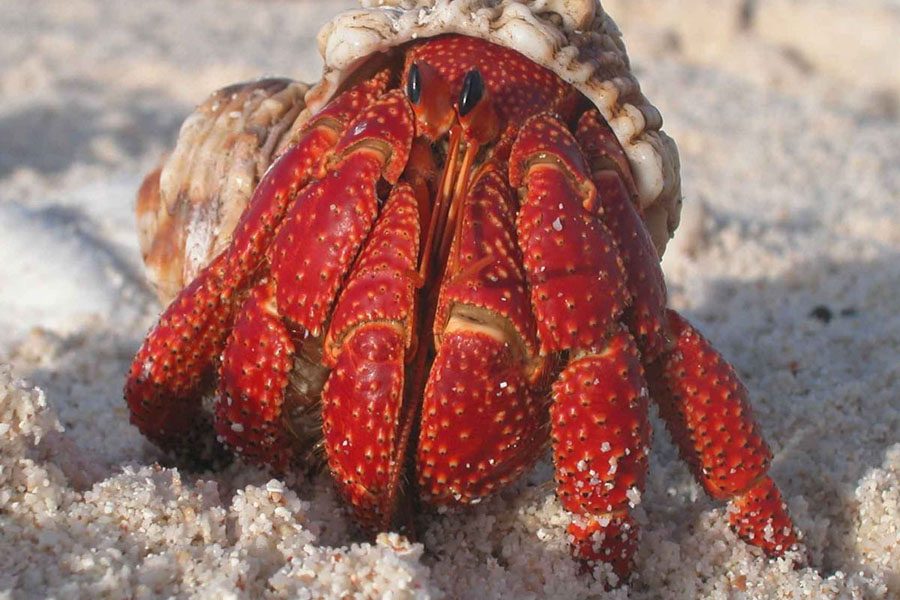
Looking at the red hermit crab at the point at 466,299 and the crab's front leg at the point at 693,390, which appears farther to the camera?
the crab's front leg at the point at 693,390

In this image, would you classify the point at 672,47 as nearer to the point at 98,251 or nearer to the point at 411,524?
the point at 98,251

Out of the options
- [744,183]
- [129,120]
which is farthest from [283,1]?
[744,183]

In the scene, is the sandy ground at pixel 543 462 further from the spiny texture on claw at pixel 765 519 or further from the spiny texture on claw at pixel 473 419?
the spiny texture on claw at pixel 473 419

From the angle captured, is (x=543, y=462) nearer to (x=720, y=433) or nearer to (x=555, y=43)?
(x=720, y=433)

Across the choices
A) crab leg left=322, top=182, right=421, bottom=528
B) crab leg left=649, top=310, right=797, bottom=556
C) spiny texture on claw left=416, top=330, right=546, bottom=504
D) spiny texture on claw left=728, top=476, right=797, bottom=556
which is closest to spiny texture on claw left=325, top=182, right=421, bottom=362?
crab leg left=322, top=182, right=421, bottom=528

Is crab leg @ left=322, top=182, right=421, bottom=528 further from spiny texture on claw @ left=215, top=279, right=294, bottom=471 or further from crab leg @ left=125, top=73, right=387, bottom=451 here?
crab leg @ left=125, top=73, right=387, bottom=451

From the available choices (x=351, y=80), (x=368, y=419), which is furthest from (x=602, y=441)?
(x=351, y=80)

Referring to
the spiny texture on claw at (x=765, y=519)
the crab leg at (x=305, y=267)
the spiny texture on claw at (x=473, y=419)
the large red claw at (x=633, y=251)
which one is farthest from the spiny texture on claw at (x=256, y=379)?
the spiny texture on claw at (x=765, y=519)
